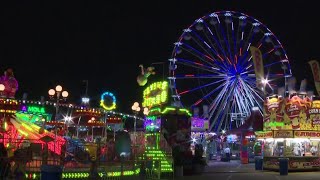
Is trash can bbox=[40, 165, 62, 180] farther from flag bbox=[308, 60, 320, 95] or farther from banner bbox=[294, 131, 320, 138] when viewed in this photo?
flag bbox=[308, 60, 320, 95]

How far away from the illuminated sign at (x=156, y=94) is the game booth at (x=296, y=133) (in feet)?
25.2

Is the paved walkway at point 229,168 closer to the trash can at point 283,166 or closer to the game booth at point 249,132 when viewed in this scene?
the trash can at point 283,166

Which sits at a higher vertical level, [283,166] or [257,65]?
[257,65]

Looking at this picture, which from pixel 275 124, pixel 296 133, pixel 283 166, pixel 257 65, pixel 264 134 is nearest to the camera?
pixel 283 166

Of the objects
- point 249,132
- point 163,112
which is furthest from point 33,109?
point 249,132

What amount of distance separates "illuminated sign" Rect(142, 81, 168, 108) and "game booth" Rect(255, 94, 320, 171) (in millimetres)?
7676

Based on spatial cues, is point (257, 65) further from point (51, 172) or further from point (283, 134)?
point (51, 172)

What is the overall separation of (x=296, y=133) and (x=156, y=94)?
888cm

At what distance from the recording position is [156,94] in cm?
2595

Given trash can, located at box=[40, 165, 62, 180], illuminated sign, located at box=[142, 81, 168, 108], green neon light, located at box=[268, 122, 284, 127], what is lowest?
trash can, located at box=[40, 165, 62, 180]

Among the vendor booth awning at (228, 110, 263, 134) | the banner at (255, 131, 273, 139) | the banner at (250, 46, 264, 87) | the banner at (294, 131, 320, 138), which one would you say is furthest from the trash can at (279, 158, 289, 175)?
the vendor booth awning at (228, 110, 263, 134)

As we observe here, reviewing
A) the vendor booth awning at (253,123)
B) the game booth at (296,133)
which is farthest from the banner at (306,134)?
the vendor booth awning at (253,123)

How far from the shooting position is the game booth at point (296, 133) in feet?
88.8

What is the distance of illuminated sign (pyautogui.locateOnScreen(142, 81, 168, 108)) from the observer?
82.3 feet
